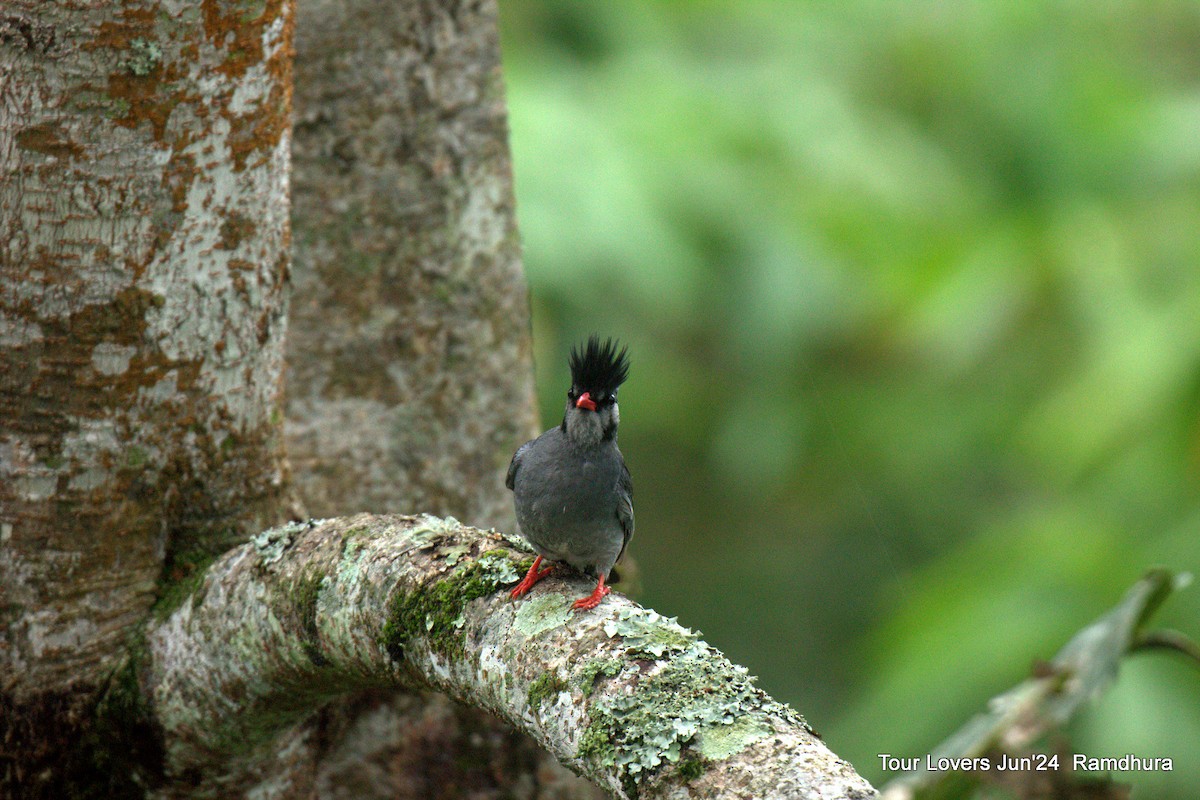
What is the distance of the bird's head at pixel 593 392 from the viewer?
3178 mm

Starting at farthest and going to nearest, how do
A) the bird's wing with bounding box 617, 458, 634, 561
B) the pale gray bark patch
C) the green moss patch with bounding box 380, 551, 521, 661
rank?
1. the bird's wing with bounding box 617, 458, 634, 561
2. the pale gray bark patch
3. the green moss patch with bounding box 380, 551, 521, 661

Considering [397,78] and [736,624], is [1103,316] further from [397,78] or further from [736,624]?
[736,624]

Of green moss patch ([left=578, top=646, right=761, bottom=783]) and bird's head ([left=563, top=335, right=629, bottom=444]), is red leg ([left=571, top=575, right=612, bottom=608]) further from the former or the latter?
bird's head ([left=563, top=335, right=629, bottom=444])

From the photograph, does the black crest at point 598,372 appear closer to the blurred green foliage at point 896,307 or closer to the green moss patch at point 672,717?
the green moss patch at point 672,717

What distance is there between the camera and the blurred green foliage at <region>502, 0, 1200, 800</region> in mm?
5641

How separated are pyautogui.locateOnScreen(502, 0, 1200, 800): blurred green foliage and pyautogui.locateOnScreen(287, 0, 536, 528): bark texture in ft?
8.49

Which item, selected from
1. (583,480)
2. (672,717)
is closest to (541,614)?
(672,717)

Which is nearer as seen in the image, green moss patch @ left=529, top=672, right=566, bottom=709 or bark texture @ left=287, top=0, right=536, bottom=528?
green moss patch @ left=529, top=672, right=566, bottom=709

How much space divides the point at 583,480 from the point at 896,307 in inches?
203

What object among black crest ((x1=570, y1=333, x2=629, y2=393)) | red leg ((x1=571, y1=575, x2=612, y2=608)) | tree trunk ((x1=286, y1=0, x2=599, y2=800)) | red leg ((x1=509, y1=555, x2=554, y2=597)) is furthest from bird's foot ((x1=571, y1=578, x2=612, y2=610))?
tree trunk ((x1=286, y1=0, x2=599, y2=800))

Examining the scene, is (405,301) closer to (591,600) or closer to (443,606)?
(443,606)

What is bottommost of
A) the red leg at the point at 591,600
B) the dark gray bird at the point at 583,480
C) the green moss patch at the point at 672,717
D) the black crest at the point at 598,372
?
the green moss patch at the point at 672,717

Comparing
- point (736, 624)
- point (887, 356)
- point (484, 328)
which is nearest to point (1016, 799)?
point (484, 328)

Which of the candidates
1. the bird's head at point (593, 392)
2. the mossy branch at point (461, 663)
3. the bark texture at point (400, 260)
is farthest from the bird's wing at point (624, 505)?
the bark texture at point (400, 260)
